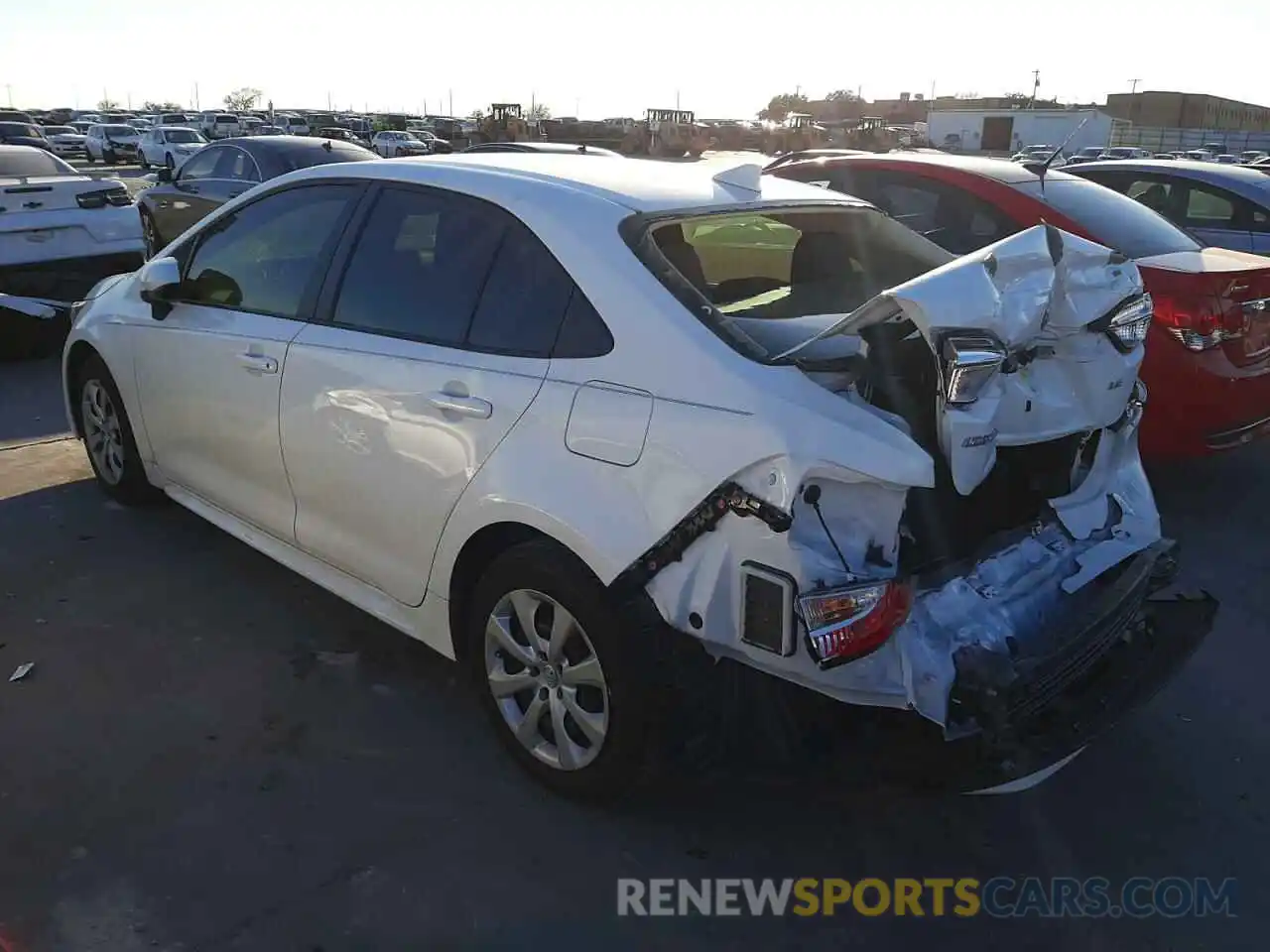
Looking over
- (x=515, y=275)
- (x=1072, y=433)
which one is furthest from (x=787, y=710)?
(x=515, y=275)

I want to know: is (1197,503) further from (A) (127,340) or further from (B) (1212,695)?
(A) (127,340)

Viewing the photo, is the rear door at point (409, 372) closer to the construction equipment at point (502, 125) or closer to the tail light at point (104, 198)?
the tail light at point (104, 198)

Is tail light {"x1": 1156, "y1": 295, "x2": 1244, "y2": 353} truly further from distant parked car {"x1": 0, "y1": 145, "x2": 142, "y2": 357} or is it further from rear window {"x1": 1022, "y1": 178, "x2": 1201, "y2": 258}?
distant parked car {"x1": 0, "y1": 145, "x2": 142, "y2": 357}

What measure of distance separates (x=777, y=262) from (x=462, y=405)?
1.30 metres

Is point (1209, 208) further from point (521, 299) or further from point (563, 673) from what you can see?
point (563, 673)

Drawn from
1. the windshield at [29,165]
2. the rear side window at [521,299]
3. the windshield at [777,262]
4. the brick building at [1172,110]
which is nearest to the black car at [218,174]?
the windshield at [29,165]

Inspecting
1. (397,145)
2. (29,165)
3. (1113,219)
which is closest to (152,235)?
(29,165)

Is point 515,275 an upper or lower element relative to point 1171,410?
upper

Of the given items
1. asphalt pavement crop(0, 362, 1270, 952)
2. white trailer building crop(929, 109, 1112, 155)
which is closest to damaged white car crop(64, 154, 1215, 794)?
asphalt pavement crop(0, 362, 1270, 952)

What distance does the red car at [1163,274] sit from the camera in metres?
5.12

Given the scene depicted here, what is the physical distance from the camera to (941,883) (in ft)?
9.45

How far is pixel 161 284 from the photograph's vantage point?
4.39m

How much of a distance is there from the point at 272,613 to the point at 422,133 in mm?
43643

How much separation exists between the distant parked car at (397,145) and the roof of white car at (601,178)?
31.1 metres
